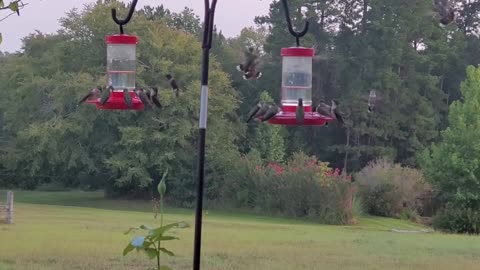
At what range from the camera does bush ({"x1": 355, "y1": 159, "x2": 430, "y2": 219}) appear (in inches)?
1506

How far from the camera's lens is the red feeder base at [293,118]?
3316 millimetres

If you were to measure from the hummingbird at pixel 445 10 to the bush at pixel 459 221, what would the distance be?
31901mm

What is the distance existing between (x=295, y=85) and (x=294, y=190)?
34432 mm

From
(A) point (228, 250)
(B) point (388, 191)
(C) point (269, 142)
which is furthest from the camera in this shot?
(C) point (269, 142)

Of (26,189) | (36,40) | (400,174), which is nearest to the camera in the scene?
(400,174)

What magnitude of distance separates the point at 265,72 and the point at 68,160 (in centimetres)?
1077

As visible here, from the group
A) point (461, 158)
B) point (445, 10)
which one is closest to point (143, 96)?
point (445, 10)

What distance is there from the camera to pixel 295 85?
3.51m

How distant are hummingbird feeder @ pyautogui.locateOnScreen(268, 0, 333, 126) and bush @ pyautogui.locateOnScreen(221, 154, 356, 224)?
31.8 metres

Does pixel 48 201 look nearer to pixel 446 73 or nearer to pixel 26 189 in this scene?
pixel 26 189

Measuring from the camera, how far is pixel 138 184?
4438 centimetres

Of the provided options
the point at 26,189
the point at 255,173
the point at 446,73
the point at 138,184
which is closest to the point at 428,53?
the point at 446,73

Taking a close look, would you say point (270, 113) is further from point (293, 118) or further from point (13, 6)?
point (13, 6)

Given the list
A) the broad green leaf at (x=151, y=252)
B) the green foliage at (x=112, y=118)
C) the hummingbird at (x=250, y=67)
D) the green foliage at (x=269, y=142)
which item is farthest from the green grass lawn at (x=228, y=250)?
the green foliage at (x=269, y=142)
